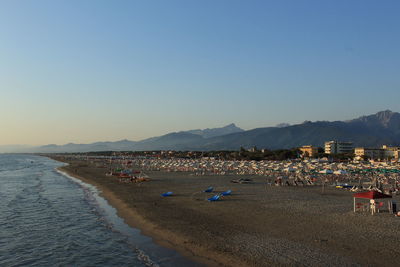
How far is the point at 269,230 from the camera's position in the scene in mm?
14250

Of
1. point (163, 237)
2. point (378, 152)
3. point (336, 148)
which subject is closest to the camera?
point (163, 237)

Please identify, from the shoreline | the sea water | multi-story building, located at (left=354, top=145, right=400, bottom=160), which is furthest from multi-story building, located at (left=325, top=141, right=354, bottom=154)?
the sea water

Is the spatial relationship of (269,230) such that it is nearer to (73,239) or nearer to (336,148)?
(73,239)

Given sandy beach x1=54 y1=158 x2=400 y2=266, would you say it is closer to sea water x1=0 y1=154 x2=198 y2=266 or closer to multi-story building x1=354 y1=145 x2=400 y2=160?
sea water x1=0 y1=154 x2=198 y2=266

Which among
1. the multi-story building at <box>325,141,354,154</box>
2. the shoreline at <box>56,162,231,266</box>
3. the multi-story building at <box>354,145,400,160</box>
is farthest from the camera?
the multi-story building at <box>325,141,354,154</box>

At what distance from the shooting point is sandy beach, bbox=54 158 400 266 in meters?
10.8

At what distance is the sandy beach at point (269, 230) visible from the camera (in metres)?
10.8

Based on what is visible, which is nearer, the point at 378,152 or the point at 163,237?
the point at 163,237

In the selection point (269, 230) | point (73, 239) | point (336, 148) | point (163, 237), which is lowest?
point (73, 239)

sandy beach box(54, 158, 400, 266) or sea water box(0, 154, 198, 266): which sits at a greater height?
sandy beach box(54, 158, 400, 266)

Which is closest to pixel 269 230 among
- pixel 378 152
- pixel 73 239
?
pixel 73 239

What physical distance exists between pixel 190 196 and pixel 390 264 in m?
16.4

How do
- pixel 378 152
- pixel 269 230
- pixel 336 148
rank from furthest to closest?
pixel 336 148
pixel 378 152
pixel 269 230

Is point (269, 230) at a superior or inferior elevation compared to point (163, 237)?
superior
